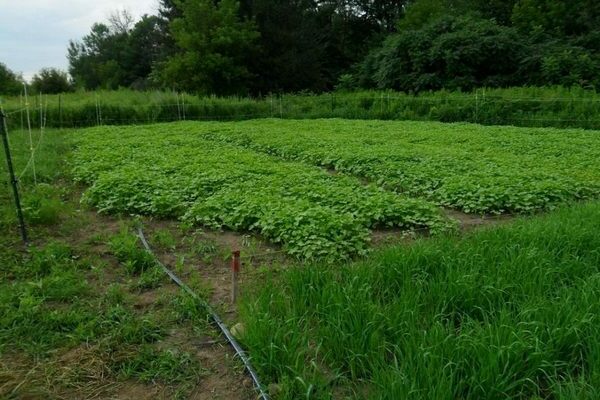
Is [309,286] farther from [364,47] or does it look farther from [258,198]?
[364,47]

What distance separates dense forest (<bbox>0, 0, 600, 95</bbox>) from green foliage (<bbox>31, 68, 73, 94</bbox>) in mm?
94

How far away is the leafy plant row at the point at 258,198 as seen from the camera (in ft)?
15.0

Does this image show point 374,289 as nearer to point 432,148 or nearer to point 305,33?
point 432,148

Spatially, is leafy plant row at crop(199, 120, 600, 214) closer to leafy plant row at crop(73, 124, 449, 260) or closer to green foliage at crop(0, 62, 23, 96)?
leafy plant row at crop(73, 124, 449, 260)

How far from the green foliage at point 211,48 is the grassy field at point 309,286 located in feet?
59.9

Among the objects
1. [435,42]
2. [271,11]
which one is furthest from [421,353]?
[271,11]

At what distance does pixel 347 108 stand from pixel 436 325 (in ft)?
56.7

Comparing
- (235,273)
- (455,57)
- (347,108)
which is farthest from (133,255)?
(455,57)

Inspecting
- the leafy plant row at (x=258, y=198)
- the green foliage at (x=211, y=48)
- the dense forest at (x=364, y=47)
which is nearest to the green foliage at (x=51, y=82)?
the dense forest at (x=364, y=47)

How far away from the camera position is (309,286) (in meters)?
3.29

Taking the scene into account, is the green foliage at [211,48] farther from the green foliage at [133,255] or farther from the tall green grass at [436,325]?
the tall green grass at [436,325]

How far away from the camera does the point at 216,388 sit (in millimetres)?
2617

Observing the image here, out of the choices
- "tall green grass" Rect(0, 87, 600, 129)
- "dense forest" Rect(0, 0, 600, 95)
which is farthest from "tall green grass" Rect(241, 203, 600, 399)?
"dense forest" Rect(0, 0, 600, 95)

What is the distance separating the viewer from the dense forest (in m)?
21.5
